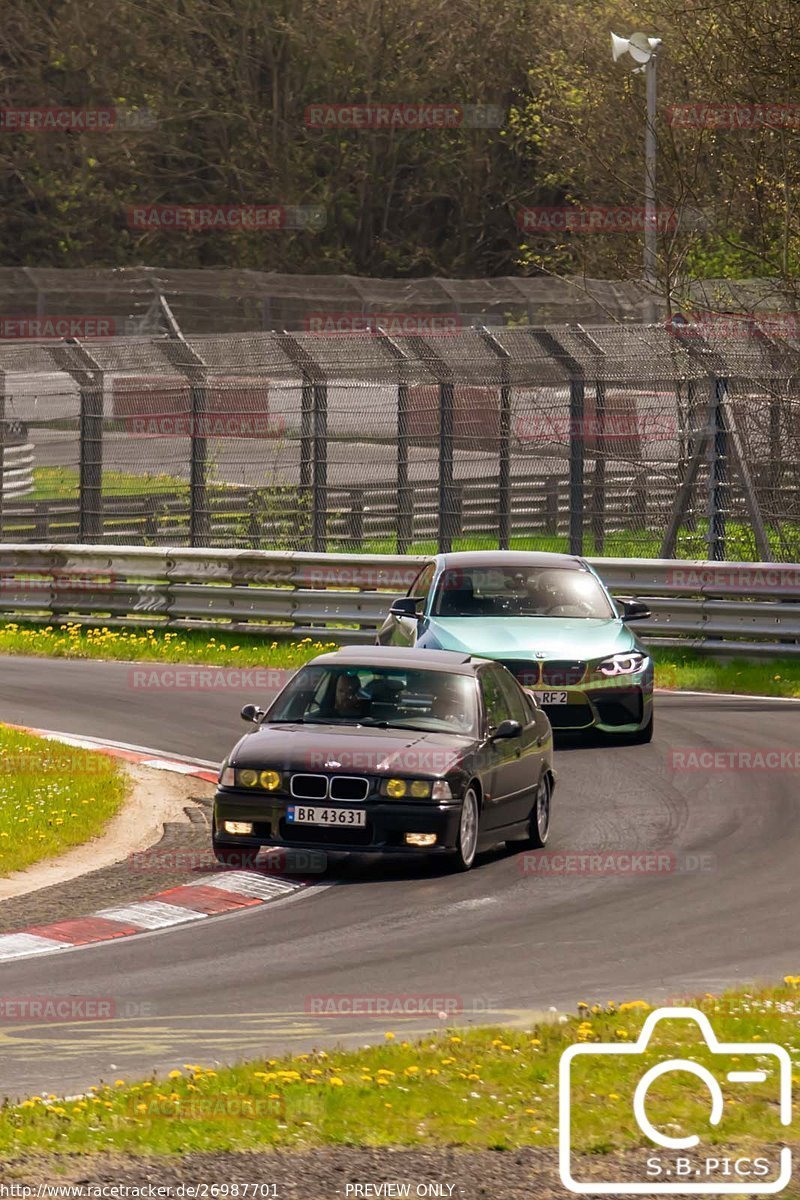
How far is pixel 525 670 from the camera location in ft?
55.4

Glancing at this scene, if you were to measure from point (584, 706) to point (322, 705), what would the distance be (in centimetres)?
415

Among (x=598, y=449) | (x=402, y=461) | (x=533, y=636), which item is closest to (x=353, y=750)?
(x=533, y=636)

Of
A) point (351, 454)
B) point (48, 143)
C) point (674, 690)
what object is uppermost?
point (48, 143)

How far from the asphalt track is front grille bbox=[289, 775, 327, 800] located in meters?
0.51

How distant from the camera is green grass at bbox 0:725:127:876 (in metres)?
13.1

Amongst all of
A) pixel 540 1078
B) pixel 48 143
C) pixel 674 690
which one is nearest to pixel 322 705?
pixel 540 1078

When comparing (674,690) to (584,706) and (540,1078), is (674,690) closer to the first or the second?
(584,706)

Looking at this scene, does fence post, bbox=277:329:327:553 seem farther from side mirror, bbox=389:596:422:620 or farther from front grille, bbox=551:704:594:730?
front grille, bbox=551:704:594:730

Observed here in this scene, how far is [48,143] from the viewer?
6238 cm

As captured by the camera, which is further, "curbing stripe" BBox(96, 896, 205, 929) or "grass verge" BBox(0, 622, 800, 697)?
"grass verge" BBox(0, 622, 800, 697)

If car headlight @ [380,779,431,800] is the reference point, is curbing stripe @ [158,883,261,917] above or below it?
below

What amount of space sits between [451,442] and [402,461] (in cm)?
87

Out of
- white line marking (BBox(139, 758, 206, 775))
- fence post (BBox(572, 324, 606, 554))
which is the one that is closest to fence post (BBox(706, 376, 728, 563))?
fence post (BBox(572, 324, 606, 554))

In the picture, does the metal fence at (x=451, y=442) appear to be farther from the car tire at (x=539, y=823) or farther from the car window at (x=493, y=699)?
the car tire at (x=539, y=823)
